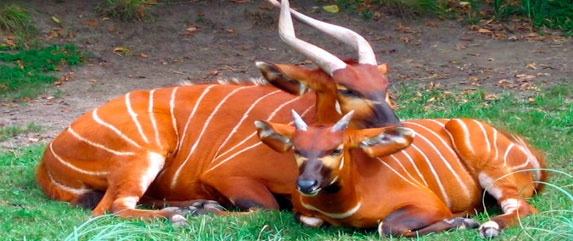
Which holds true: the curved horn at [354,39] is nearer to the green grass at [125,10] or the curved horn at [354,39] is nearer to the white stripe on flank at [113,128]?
the white stripe on flank at [113,128]

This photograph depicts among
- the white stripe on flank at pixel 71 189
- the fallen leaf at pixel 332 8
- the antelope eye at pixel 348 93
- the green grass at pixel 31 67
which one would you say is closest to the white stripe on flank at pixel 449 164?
the antelope eye at pixel 348 93

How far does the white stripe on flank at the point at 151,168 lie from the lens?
5.47m

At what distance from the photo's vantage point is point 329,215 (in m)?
4.56

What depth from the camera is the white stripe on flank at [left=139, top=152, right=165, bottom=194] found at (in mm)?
5473

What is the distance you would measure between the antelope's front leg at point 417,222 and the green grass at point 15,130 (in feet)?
13.8

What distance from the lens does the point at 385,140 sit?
4.50 metres

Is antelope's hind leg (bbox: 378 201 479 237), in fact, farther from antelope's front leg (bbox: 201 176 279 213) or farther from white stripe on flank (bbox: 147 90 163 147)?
white stripe on flank (bbox: 147 90 163 147)

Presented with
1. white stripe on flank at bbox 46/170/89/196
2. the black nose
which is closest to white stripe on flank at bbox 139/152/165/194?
white stripe on flank at bbox 46/170/89/196

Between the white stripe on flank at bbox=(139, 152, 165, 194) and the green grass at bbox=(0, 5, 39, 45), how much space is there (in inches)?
222

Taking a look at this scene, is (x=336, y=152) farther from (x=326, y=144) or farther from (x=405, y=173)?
(x=405, y=173)

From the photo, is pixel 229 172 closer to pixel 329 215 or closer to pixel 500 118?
pixel 329 215

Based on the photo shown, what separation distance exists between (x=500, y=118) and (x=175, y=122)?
9.20 feet

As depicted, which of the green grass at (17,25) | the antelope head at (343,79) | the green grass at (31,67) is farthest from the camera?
the green grass at (17,25)

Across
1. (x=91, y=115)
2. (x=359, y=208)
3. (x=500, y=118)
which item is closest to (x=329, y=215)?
(x=359, y=208)
